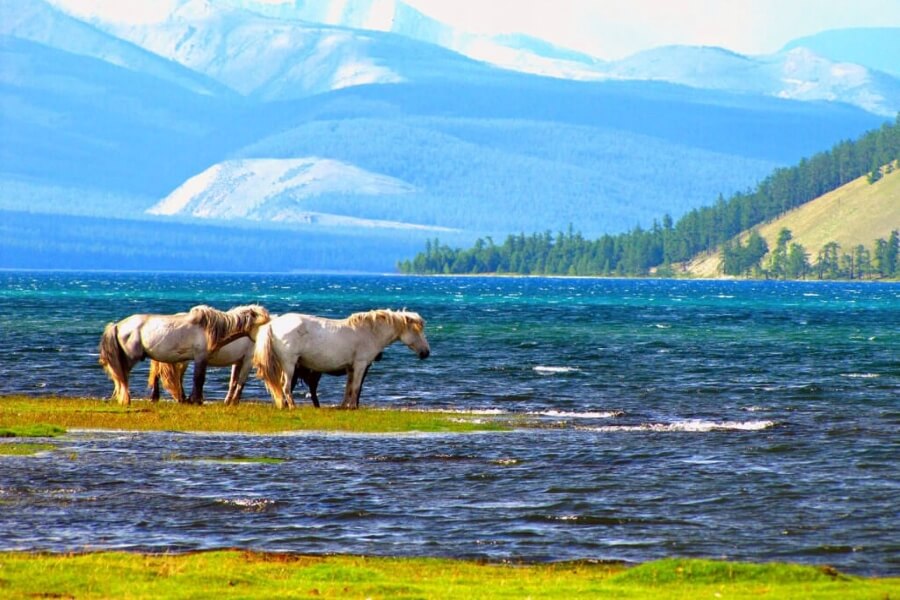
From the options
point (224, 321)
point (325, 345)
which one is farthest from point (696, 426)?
point (224, 321)

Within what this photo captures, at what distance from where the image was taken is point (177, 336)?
49.7m

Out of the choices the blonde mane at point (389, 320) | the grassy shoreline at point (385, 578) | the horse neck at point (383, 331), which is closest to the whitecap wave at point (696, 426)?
the blonde mane at point (389, 320)

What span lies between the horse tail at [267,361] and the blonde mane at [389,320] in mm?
2378

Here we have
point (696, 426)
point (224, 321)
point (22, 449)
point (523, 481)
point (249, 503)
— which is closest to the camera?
point (249, 503)

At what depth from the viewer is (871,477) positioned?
4050 cm

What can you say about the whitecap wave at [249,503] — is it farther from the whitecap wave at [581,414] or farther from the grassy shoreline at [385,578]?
the whitecap wave at [581,414]

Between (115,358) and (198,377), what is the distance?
7.96 feet

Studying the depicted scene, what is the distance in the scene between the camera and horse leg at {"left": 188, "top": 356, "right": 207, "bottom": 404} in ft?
165

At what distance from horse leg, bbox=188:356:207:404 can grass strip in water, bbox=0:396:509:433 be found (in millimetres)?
465

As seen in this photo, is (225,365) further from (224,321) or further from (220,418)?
(220,418)

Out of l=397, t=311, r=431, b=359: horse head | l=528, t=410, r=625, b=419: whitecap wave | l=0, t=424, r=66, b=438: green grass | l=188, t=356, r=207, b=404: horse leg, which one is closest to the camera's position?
l=0, t=424, r=66, b=438: green grass

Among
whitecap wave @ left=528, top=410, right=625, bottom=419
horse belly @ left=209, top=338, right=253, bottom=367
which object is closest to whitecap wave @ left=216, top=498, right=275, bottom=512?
horse belly @ left=209, top=338, right=253, bottom=367

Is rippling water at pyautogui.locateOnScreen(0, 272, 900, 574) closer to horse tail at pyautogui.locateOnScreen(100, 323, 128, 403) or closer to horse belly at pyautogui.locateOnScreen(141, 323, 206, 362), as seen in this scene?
horse belly at pyautogui.locateOnScreen(141, 323, 206, 362)

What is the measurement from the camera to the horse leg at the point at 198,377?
50250 mm
